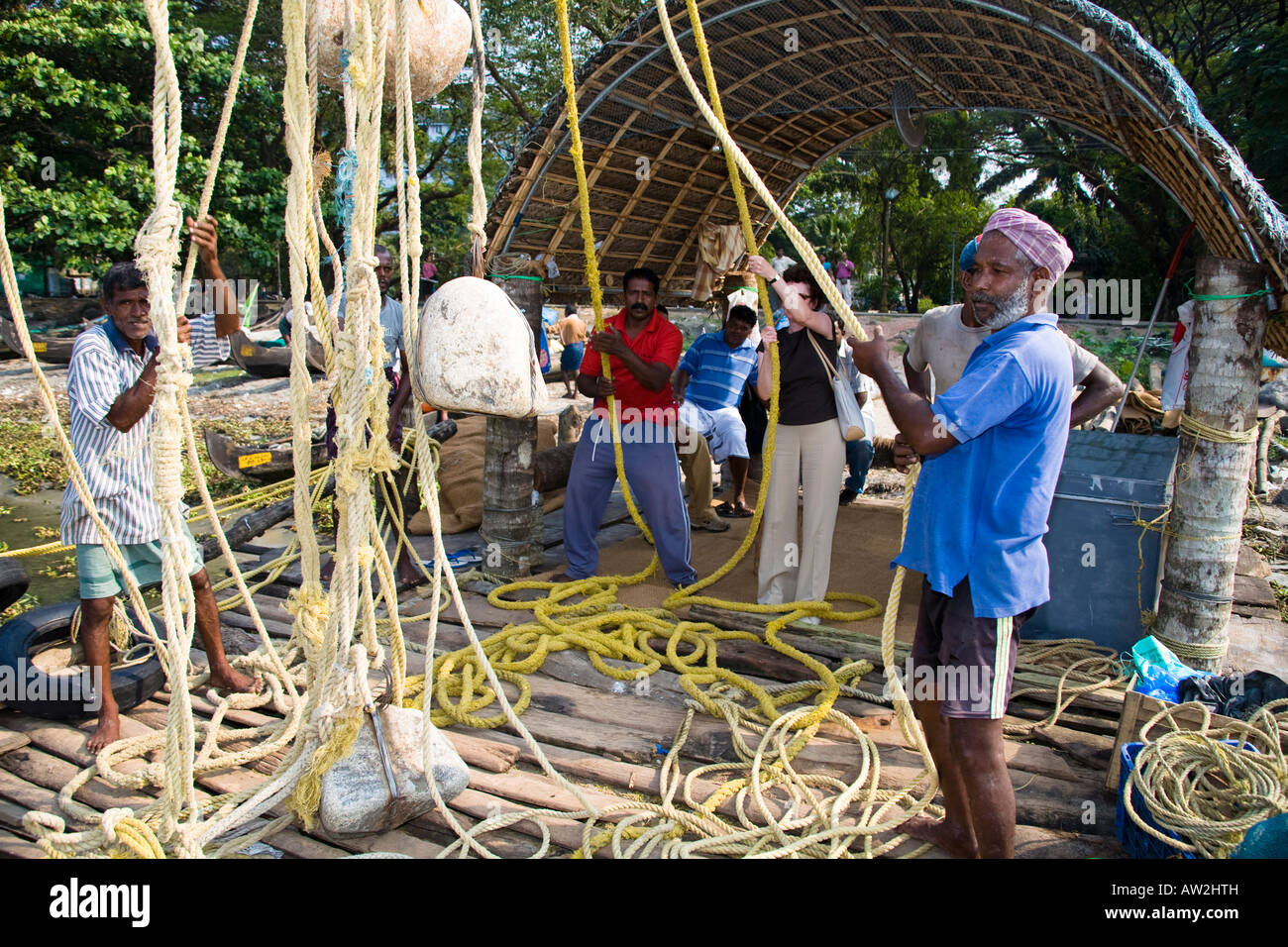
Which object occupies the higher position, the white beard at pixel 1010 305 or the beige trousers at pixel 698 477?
the white beard at pixel 1010 305

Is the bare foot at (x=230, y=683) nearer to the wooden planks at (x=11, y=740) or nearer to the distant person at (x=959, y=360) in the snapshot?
the wooden planks at (x=11, y=740)

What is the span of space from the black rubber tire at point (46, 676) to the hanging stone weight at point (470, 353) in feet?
5.57

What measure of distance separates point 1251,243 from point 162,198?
380 centimetres

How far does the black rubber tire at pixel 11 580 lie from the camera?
4104mm

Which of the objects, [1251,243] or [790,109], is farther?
[790,109]

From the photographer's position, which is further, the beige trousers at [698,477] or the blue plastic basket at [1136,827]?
the beige trousers at [698,477]

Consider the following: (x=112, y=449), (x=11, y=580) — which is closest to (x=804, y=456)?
(x=112, y=449)

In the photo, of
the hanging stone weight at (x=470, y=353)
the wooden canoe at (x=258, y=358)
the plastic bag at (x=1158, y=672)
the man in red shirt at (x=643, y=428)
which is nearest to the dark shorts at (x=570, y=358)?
the man in red shirt at (x=643, y=428)

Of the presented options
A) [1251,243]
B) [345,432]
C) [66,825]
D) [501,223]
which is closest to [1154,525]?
[1251,243]

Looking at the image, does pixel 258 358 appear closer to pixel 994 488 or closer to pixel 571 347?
pixel 571 347

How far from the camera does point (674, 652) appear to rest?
Answer: 396 cm

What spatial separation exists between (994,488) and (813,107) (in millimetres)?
4173

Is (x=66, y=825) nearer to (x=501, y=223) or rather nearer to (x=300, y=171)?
(x=300, y=171)

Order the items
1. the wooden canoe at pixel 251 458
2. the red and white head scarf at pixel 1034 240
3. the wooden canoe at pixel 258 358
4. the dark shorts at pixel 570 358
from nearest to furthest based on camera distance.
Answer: the red and white head scarf at pixel 1034 240 < the wooden canoe at pixel 251 458 < the dark shorts at pixel 570 358 < the wooden canoe at pixel 258 358
